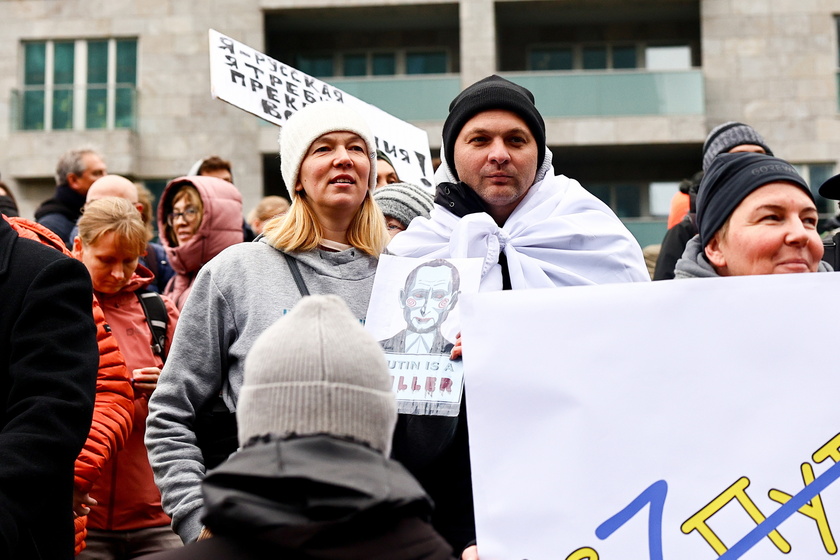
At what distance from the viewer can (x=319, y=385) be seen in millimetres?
1434

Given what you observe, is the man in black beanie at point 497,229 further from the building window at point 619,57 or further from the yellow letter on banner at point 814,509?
the building window at point 619,57

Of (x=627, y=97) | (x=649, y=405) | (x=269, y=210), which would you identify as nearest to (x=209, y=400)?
(x=649, y=405)

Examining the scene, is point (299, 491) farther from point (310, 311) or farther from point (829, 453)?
point (829, 453)

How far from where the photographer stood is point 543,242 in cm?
278

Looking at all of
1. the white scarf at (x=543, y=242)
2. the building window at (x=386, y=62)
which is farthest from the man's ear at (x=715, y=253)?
the building window at (x=386, y=62)

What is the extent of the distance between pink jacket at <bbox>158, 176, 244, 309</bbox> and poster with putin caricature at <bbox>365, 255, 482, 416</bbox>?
2.43 meters

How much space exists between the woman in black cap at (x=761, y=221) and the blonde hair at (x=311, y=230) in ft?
3.15

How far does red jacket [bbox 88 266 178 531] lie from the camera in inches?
146

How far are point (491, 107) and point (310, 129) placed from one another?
0.54 meters

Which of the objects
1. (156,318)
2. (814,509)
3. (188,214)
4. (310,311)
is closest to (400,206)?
(156,318)

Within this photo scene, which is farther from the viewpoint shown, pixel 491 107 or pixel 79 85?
pixel 79 85

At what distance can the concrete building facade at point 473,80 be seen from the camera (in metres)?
18.0

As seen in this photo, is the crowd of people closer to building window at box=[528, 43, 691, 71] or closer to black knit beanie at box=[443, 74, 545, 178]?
black knit beanie at box=[443, 74, 545, 178]

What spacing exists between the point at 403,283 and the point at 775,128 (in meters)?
16.6
